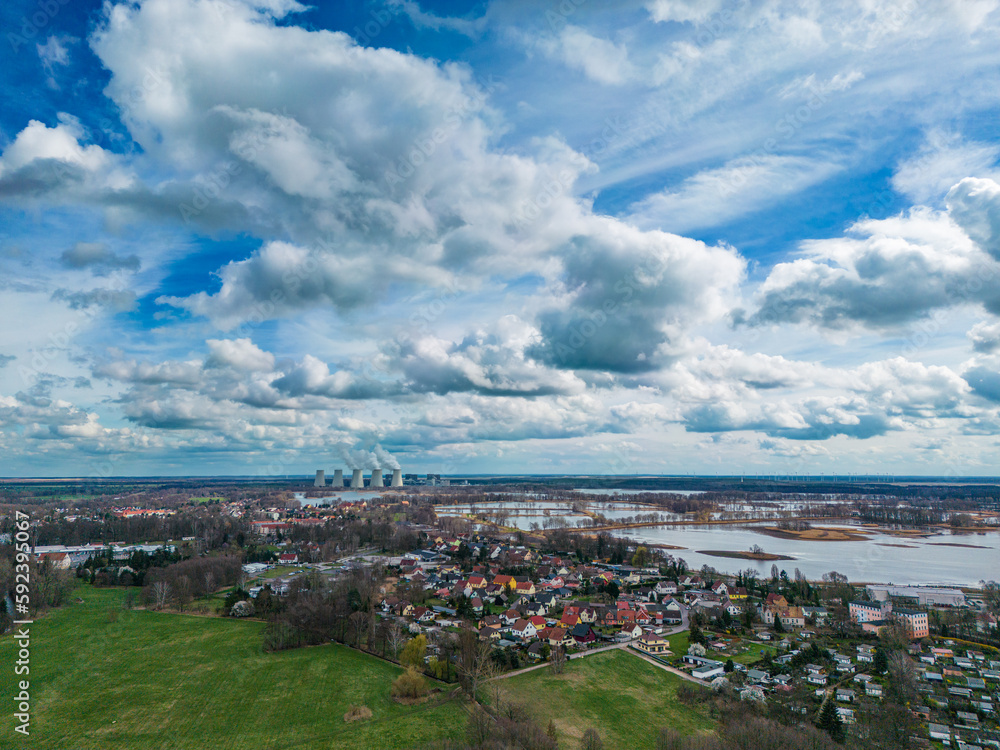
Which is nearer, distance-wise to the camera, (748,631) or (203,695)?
(203,695)

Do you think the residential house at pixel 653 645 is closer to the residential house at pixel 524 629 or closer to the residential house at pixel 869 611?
the residential house at pixel 524 629

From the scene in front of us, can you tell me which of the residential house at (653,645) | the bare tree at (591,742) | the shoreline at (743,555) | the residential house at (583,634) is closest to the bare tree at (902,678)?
the residential house at (653,645)

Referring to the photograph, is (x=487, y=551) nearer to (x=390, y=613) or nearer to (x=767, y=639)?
(x=390, y=613)

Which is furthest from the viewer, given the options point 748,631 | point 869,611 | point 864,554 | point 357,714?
point 864,554

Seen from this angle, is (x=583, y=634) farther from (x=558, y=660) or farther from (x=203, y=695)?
(x=203, y=695)

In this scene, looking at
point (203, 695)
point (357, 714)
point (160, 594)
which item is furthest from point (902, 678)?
point (160, 594)

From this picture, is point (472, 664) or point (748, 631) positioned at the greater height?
point (472, 664)

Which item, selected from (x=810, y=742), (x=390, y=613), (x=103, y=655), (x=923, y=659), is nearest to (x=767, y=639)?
(x=923, y=659)
